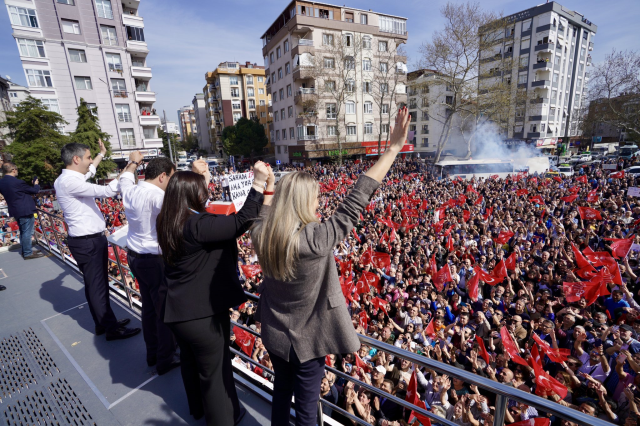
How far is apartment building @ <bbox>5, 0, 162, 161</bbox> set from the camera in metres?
24.9

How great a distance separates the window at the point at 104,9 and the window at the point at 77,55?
354cm

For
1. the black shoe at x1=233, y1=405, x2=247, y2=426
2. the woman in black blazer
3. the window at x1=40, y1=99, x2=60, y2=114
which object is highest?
the window at x1=40, y1=99, x2=60, y2=114

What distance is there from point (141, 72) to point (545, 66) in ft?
154

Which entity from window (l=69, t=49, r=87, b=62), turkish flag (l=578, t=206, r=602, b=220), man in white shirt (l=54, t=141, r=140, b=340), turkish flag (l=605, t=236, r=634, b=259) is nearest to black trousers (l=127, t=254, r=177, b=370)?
man in white shirt (l=54, t=141, r=140, b=340)

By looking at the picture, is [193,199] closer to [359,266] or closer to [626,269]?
[359,266]

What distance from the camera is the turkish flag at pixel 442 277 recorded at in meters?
6.80

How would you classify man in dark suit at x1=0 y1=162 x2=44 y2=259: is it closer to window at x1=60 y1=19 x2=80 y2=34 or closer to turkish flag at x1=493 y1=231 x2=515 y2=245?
turkish flag at x1=493 y1=231 x2=515 y2=245

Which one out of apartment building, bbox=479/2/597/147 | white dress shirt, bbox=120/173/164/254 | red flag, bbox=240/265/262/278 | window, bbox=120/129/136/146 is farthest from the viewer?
apartment building, bbox=479/2/597/147

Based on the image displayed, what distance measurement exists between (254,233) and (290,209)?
20 centimetres

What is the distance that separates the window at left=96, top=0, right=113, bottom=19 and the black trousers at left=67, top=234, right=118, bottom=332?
33.3 meters

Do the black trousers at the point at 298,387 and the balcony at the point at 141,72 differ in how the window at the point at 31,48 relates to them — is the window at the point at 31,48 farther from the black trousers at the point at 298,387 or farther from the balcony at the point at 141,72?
the black trousers at the point at 298,387

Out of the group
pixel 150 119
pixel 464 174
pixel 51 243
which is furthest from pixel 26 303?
pixel 150 119

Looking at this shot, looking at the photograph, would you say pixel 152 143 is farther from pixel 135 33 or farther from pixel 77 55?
pixel 135 33

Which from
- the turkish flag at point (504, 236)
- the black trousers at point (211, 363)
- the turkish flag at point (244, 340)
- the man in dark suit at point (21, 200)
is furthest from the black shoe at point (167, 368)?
the turkish flag at point (504, 236)
